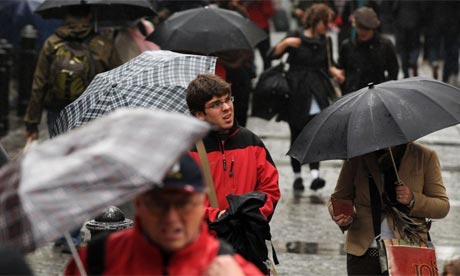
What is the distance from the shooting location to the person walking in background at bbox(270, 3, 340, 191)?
12516 mm

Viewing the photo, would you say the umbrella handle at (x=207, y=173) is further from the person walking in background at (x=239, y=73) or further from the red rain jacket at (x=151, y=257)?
the person walking in background at (x=239, y=73)

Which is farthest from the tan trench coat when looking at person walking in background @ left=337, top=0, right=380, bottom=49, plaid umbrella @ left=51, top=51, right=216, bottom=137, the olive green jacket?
person walking in background @ left=337, top=0, right=380, bottom=49

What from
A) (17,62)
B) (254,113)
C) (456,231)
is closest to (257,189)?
(456,231)

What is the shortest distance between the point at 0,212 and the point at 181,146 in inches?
22.5

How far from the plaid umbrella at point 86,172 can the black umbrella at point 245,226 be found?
8.44ft

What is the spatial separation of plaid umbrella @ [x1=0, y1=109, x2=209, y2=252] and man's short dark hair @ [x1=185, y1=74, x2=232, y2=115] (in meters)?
2.91

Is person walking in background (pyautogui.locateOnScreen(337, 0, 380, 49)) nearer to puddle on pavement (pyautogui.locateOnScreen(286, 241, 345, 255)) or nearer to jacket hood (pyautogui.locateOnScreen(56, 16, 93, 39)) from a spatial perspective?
puddle on pavement (pyautogui.locateOnScreen(286, 241, 345, 255))

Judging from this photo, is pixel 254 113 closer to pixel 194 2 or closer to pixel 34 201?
pixel 194 2

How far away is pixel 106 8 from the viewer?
1129cm

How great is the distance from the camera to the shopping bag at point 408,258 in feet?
22.0

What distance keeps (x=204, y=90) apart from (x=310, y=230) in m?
4.59

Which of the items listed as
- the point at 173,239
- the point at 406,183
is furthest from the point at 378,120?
the point at 173,239

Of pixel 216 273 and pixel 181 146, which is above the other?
pixel 181 146

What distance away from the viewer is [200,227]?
13.3 ft
